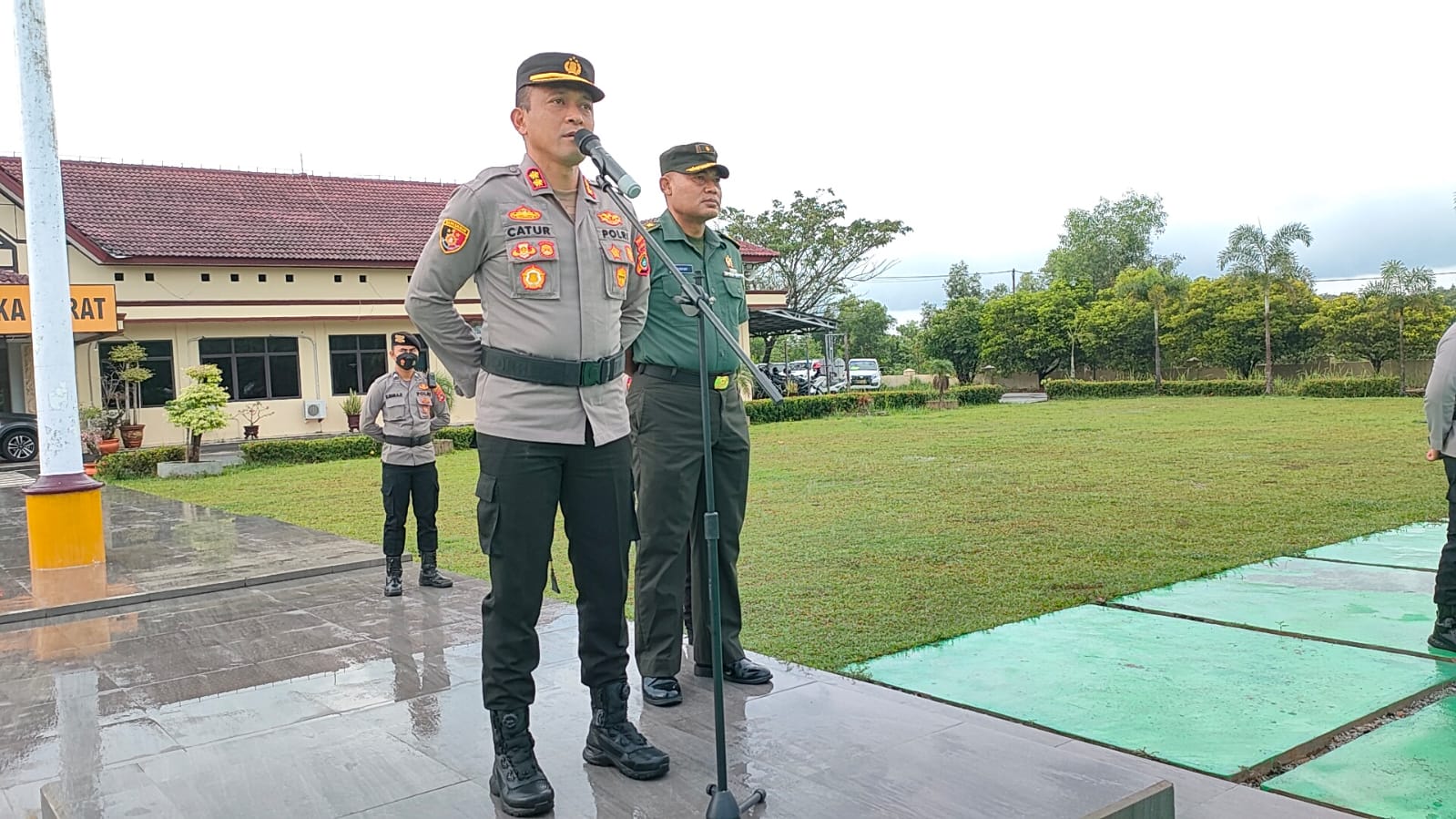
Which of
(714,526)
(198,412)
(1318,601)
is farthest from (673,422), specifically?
(198,412)

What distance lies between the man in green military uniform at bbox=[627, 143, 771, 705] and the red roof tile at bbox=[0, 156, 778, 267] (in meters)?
19.7

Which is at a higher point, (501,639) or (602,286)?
(602,286)

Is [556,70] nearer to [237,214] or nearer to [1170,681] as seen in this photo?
[1170,681]

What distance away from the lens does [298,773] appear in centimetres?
315

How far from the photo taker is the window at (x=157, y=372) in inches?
818

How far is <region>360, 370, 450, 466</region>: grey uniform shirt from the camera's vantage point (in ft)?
20.4

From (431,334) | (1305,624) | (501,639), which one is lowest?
(1305,624)

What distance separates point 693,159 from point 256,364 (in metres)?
20.4

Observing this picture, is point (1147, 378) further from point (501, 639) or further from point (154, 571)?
point (501, 639)

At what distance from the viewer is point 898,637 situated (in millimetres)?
4672

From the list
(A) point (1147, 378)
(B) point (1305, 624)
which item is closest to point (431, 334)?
(B) point (1305, 624)

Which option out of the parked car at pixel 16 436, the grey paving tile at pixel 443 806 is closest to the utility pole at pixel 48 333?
the grey paving tile at pixel 443 806

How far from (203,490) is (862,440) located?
908cm

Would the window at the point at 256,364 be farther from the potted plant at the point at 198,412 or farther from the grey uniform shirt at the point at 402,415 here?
the grey uniform shirt at the point at 402,415
